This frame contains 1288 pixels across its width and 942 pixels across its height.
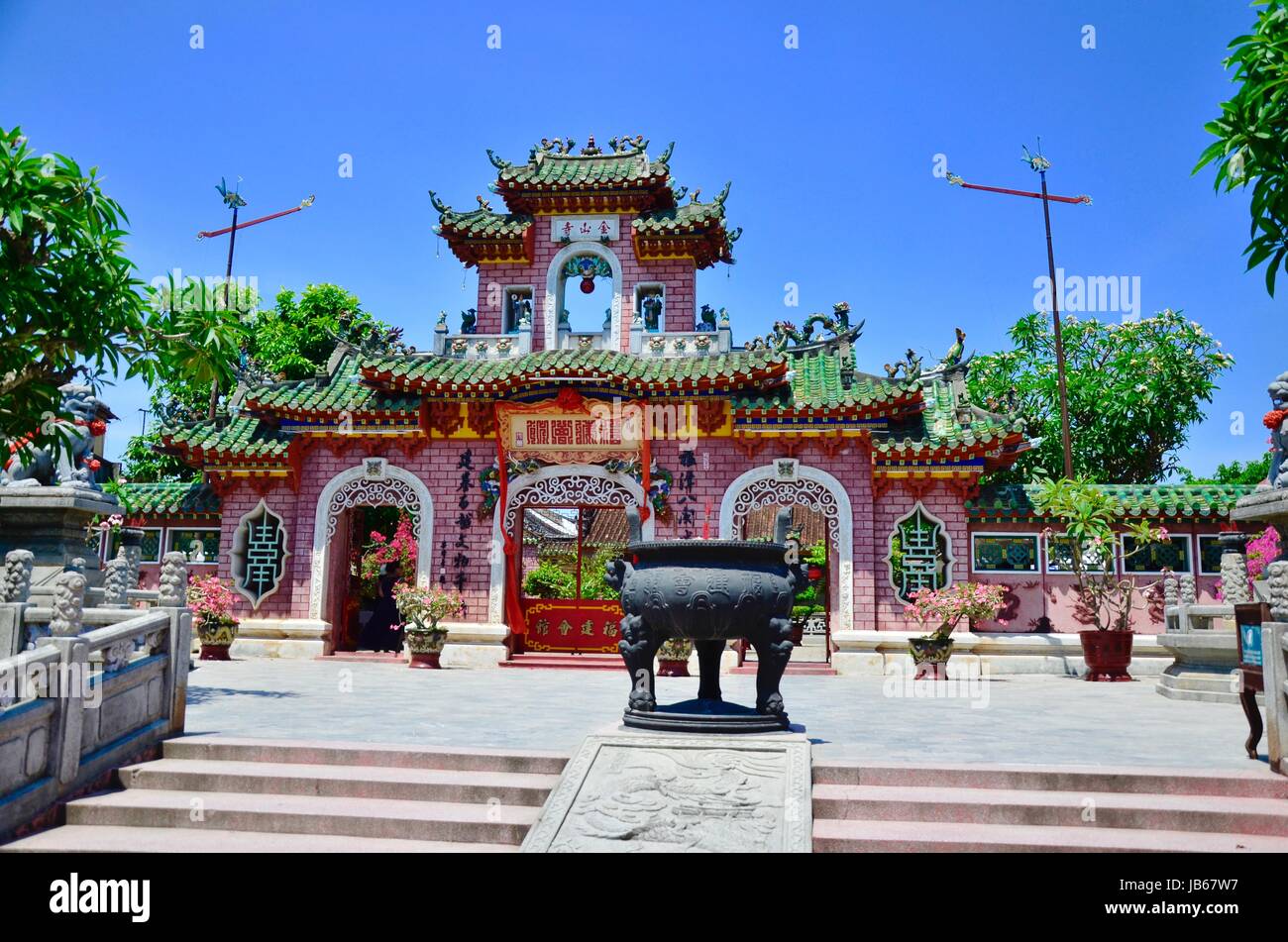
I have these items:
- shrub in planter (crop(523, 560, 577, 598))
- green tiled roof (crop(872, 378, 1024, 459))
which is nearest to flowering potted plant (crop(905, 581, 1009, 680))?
green tiled roof (crop(872, 378, 1024, 459))

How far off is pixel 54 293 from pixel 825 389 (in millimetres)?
10268

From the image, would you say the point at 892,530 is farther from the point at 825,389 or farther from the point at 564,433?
the point at 564,433

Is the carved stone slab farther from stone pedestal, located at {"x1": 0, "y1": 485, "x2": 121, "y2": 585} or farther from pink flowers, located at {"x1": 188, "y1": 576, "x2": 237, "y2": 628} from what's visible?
pink flowers, located at {"x1": 188, "y1": 576, "x2": 237, "y2": 628}

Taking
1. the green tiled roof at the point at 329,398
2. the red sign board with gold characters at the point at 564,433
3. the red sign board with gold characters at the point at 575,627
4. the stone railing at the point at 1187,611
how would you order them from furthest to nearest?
the red sign board with gold characters at the point at 575,627, the green tiled roof at the point at 329,398, the red sign board with gold characters at the point at 564,433, the stone railing at the point at 1187,611

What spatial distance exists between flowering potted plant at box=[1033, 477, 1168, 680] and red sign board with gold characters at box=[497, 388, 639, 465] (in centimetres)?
632

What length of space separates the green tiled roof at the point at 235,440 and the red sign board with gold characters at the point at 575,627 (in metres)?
4.68

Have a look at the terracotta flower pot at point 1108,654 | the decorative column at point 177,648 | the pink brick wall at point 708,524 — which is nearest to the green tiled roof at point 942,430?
the pink brick wall at point 708,524

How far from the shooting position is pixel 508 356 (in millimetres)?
14938

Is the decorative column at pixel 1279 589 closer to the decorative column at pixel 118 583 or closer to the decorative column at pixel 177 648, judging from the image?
the decorative column at pixel 177 648

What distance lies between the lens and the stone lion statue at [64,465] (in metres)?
8.36

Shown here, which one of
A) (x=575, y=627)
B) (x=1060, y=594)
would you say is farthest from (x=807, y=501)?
(x=575, y=627)
